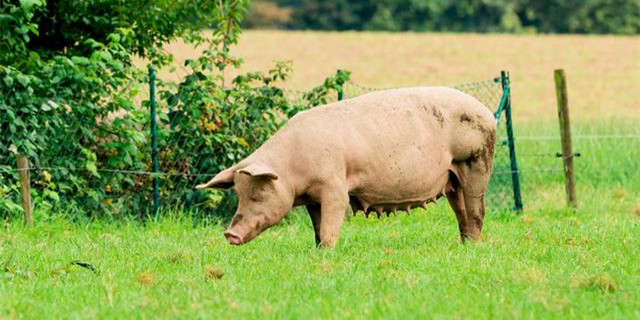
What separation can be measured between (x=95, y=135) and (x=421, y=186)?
4188mm

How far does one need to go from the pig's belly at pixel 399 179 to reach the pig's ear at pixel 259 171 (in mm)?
801

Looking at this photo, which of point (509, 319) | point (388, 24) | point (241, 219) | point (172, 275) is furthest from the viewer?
point (388, 24)

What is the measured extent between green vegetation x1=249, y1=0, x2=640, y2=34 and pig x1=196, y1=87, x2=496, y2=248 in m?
58.5

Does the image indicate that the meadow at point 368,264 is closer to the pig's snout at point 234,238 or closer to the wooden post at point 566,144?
the pig's snout at point 234,238

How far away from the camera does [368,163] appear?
32.4 feet

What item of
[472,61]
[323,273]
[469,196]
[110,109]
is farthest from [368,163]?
[472,61]

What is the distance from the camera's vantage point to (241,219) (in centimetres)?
947

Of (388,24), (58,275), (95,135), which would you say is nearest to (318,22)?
(388,24)

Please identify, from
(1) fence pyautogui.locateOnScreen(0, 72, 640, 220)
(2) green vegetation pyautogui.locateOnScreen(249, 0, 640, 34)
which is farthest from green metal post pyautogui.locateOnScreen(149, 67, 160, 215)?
(2) green vegetation pyautogui.locateOnScreen(249, 0, 640, 34)

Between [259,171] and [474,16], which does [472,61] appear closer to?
[474,16]

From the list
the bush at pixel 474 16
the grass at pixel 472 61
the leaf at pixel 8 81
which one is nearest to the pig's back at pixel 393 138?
the leaf at pixel 8 81

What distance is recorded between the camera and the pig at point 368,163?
9.52 m

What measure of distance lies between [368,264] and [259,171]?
3.77ft

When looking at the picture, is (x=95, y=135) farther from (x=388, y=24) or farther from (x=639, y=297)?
(x=388, y=24)
